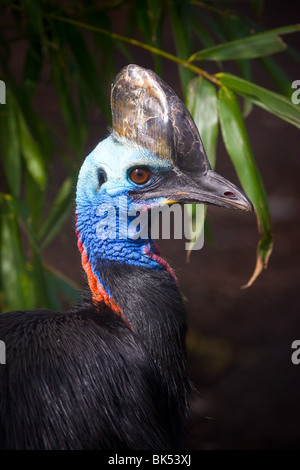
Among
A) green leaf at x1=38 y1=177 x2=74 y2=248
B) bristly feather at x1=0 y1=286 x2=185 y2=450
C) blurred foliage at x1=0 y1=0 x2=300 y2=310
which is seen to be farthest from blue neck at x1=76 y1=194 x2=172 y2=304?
green leaf at x1=38 y1=177 x2=74 y2=248

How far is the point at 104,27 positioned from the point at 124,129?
3.09 feet

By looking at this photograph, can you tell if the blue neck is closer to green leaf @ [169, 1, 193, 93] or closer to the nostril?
the nostril

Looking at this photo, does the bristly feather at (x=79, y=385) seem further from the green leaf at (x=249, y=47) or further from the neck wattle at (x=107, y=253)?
the green leaf at (x=249, y=47)

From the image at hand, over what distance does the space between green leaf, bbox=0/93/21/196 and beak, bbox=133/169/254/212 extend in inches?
29.2

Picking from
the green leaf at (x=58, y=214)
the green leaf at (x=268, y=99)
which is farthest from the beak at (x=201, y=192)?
the green leaf at (x=58, y=214)

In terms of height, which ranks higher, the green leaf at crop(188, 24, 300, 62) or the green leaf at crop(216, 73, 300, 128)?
the green leaf at crop(188, 24, 300, 62)

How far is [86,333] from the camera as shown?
4.57ft

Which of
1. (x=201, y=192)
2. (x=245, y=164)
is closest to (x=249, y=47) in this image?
(x=245, y=164)

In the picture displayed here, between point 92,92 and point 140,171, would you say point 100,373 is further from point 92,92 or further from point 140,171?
point 92,92

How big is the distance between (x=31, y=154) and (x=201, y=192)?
2.62 ft

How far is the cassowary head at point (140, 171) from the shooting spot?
4.62 feet

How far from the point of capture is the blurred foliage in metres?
1.78

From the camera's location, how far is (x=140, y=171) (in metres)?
1.43
